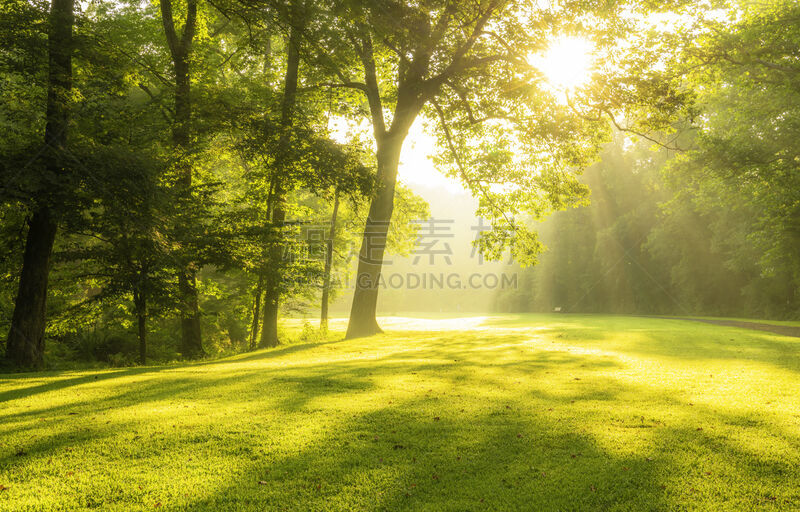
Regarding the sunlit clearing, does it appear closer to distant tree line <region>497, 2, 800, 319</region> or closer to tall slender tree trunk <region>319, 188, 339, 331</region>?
distant tree line <region>497, 2, 800, 319</region>

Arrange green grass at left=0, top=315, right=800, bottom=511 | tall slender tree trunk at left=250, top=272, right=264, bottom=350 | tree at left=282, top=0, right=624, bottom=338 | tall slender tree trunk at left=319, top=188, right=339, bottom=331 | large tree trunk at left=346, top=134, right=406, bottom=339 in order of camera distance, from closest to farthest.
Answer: green grass at left=0, top=315, right=800, bottom=511
tree at left=282, top=0, right=624, bottom=338
tall slender tree trunk at left=250, top=272, right=264, bottom=350
large tree trunk at left=346, top=134, right=406, bottom=339
tall slender tree trunk at left=319, top=188, right=339, bottom=331

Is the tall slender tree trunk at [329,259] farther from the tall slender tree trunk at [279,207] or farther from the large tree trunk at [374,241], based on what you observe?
the tall slender tree trunk at [279,207]

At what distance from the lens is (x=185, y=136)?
13328mm

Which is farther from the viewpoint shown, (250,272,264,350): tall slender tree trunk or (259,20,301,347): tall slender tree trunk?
(250,272,264,350): tall slender tree trunk

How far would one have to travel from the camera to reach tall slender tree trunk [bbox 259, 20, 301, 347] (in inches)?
493

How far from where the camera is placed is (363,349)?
13.3 metres

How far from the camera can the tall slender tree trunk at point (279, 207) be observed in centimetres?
1252

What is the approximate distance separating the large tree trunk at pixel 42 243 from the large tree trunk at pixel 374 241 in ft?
32.0

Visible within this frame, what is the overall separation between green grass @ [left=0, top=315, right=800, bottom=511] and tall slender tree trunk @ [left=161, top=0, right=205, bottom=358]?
443 centimetres

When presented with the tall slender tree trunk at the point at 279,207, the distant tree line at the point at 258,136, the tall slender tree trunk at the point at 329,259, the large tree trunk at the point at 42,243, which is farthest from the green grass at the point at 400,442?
the tall slender tree trunk at the point at 329,259

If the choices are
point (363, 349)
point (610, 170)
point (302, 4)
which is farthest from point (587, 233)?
point (302, 4)

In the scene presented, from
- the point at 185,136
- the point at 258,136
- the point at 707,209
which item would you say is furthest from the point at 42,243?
the point at 707,209

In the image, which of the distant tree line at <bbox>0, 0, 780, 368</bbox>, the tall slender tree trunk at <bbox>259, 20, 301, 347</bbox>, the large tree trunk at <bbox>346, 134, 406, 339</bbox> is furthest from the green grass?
the large tree trunk at <bbox>346, 134, 406, 339</bbox>

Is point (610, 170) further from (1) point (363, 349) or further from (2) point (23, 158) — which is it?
(2) point (23, 158)
